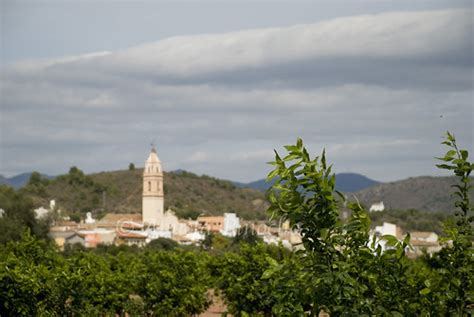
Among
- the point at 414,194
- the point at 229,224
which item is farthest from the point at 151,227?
the point at 414,194

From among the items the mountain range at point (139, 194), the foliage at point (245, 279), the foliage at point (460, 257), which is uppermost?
the mountain range at point (139, 194)

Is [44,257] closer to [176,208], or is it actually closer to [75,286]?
[75,286]

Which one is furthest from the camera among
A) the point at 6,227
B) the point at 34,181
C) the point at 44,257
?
the point at 34,181

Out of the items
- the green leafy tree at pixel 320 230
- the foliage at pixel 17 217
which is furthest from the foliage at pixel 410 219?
the green leafy tree at pixel 320 230

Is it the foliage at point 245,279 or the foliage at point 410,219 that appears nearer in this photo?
the foliage at point 245,279

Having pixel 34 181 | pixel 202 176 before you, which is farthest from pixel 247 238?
pixel 202 176

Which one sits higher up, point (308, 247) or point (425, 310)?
point (308, 247)

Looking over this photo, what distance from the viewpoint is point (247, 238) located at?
216 ft

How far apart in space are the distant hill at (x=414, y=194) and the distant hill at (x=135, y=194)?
28341mm

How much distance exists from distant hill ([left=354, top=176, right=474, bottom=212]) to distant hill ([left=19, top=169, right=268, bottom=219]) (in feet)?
93.0

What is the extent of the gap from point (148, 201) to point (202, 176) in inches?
1775

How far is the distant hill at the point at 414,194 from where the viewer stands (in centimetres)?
16938

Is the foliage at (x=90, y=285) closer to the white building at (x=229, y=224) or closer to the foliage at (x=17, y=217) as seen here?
the foliage at (x=17, y=217)

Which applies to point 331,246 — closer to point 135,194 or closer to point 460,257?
point 460,257
